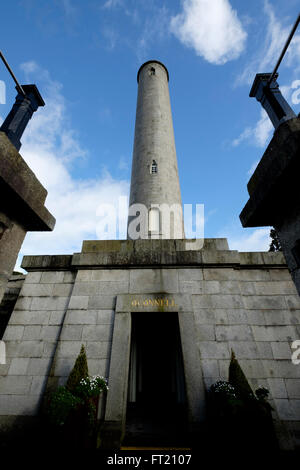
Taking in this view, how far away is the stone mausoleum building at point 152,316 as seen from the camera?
6098 mm

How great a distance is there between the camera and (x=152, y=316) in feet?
25.7

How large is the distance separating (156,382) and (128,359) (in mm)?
6035

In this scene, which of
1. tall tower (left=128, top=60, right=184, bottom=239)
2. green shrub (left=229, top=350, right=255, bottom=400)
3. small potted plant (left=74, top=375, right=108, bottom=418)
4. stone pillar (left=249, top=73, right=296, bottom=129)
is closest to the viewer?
stone pillar (left=249, top=73, right=296, bottom=129)

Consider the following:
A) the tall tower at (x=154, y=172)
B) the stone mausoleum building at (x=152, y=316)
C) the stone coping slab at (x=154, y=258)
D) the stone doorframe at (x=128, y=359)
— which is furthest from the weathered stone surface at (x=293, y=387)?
the tall tower at (x=154, y=172)

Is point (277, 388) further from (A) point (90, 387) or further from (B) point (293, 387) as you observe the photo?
(A) point (90, 387)

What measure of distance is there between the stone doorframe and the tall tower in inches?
276

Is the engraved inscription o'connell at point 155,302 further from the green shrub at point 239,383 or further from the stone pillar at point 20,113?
the stone pillar at point 20,113

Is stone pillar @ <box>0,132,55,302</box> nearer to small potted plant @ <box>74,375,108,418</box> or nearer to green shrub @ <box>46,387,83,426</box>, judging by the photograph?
green shrub @ <box>46,387,83,426</box>

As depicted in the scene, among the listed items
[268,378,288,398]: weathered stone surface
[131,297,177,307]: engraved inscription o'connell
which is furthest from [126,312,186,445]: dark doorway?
[268,378,288,398]: weathered stone surface

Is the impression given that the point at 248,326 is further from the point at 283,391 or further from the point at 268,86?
the point at 268,86

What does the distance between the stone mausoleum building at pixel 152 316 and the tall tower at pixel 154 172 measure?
6113 millimetres

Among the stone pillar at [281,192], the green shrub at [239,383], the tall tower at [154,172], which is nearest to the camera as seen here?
the stone pillar at [281,192]

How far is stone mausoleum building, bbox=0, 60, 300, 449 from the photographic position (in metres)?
6.10
